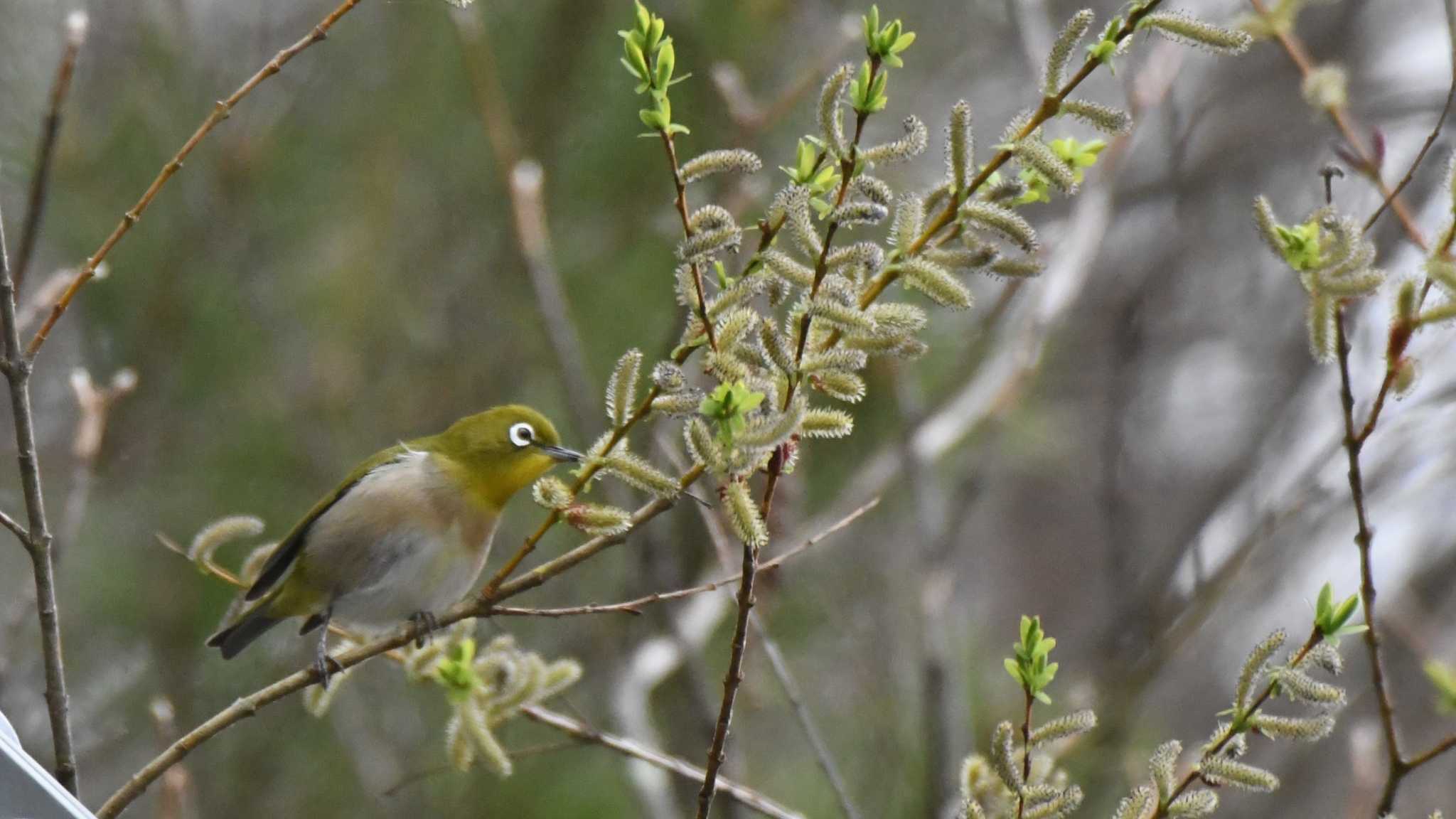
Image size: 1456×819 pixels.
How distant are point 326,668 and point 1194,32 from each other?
169 cm

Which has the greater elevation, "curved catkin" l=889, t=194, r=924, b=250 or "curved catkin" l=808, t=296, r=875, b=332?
"curved catkin" l=889, t=194, r=924, b=250

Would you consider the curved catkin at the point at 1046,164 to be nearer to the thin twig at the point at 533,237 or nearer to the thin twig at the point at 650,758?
the thin twig at the point at 650,758

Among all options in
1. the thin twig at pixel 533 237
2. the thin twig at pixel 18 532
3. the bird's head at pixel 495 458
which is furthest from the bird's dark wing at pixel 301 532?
the thin twig at pixel 18 532

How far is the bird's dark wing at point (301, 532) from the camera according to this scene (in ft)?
10.7

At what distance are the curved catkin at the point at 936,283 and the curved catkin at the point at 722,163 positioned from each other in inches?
8.1

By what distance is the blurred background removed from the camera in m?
4.83

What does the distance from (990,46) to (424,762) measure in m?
4.42

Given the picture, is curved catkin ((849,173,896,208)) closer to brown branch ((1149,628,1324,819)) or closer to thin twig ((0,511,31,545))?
brown branch ((1149,628,1324,819))

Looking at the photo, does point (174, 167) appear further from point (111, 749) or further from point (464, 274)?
point (464, 274)

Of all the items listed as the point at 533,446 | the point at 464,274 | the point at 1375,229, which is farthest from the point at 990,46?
the point at 533,446

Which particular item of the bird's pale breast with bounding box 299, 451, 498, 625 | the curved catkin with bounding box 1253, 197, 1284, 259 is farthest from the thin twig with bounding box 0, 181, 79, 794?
the curved catkin with bounding box 1253, 197, 1284, 259

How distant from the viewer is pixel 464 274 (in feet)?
19.4

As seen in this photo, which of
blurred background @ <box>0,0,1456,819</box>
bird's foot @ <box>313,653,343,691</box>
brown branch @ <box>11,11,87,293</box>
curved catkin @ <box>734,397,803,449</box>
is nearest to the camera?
curved catkin @ <box>734,397,803,449</box>

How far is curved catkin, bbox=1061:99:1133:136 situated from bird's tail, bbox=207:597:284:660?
2.41 m
